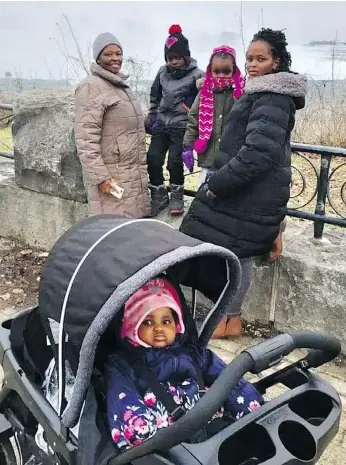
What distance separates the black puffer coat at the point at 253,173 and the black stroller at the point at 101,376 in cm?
77

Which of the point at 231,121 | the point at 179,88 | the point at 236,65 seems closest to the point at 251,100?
the point at 231,121

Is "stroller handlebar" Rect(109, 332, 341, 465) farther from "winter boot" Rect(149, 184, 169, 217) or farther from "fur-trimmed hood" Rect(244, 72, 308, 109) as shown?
"winter boot" Rect(149, 184, 169, 217)

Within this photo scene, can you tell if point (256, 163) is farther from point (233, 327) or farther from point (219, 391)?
point (219, 391)

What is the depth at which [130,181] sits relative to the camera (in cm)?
369

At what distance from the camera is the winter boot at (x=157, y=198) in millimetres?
3963

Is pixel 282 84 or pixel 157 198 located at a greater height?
pixel 282 84

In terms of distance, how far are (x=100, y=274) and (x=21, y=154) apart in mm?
2883

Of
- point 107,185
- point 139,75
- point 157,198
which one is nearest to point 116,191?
point 107,185

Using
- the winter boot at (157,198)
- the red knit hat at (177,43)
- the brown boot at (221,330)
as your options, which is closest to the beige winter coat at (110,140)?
the winter boot at (157,198)

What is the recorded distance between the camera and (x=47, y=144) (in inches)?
170

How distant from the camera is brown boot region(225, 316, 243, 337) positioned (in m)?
3.57

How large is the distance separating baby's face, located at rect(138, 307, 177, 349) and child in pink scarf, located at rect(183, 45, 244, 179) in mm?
1511

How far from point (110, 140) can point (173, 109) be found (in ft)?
1.54

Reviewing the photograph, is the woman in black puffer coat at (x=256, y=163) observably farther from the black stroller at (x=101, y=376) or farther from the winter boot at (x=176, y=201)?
the black stroller at (x=101, y=376)
